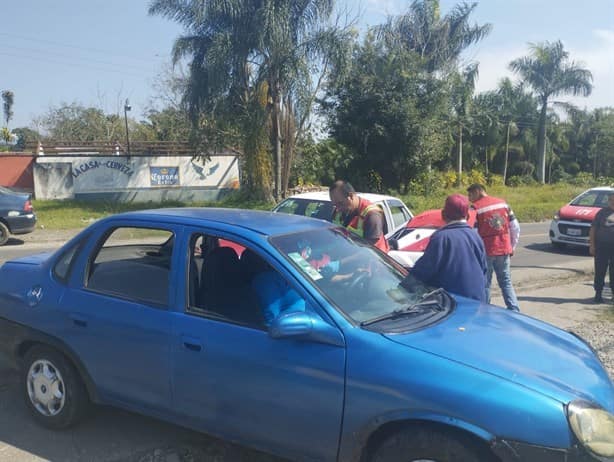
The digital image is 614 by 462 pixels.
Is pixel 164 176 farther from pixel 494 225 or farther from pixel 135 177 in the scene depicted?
pixel 494 225

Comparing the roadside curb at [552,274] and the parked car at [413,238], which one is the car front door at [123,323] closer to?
the parked car at [413,238]

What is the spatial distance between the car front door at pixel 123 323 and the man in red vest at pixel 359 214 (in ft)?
7.31

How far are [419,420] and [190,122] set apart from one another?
73.6 feet

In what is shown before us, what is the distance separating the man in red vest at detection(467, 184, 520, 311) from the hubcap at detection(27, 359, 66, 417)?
4754mm

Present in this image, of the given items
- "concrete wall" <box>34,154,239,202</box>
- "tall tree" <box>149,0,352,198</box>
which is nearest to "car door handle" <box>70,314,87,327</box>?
"tall tree" <box>149,0,352,198</box>

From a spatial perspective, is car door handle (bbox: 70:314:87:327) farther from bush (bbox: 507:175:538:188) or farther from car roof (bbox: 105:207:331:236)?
bush (bbox: 507:175:538:188)

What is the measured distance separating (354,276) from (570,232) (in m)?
12.1

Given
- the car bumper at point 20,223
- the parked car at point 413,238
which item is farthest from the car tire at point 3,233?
the parked car at point 413,238

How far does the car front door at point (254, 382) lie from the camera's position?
9.50 ft

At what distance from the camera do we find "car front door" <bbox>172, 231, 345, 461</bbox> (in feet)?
9.50

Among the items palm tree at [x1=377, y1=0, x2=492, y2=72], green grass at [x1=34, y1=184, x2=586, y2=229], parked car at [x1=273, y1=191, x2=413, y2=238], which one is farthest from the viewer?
palm tree at [x1=377, y1=0, x2=492, y2=72]

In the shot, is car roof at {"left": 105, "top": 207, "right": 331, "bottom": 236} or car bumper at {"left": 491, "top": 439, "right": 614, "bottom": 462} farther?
car roof at {"left": 105, "top": 207, "right": 331, "bottom": 236}

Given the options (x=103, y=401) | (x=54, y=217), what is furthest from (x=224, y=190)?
(x=103, y=401)

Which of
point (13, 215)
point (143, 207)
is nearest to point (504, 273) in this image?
point (13, 215)
